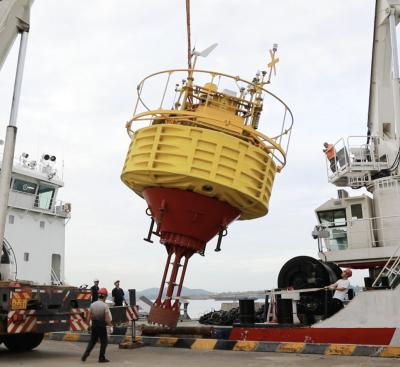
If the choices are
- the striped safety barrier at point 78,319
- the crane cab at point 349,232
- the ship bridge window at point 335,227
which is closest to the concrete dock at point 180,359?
the striped safety barrier at point 78,319

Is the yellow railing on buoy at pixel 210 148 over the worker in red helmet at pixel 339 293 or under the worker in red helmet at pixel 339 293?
over

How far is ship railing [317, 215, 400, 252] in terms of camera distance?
41.8ft

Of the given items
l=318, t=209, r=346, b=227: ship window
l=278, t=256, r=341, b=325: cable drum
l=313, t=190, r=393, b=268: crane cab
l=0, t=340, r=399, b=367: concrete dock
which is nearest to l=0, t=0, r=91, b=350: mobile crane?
l=0, t=340, r=399, b=367: concrete dock

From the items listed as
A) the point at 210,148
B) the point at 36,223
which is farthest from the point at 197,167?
the point at 36,223

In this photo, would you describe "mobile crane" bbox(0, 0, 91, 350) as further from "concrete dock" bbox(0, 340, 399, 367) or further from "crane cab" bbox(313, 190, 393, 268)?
"crane cab" bbox(313, 190, 393, 268)

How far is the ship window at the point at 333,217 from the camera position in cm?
1373

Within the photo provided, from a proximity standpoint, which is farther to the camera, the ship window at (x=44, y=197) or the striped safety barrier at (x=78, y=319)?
the ship window at (x=44, y=197)

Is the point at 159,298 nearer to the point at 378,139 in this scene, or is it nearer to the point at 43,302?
the point at 43,302

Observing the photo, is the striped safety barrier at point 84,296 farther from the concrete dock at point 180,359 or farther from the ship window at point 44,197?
the ship window at point 44,197

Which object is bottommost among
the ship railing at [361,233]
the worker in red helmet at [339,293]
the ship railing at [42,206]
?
the worker in red helmet at [339,293]

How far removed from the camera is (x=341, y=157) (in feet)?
47.0

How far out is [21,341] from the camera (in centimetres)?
1102

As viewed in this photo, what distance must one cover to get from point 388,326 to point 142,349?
5.25 meters

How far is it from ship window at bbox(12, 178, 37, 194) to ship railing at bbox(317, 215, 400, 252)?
12464 millimetres
